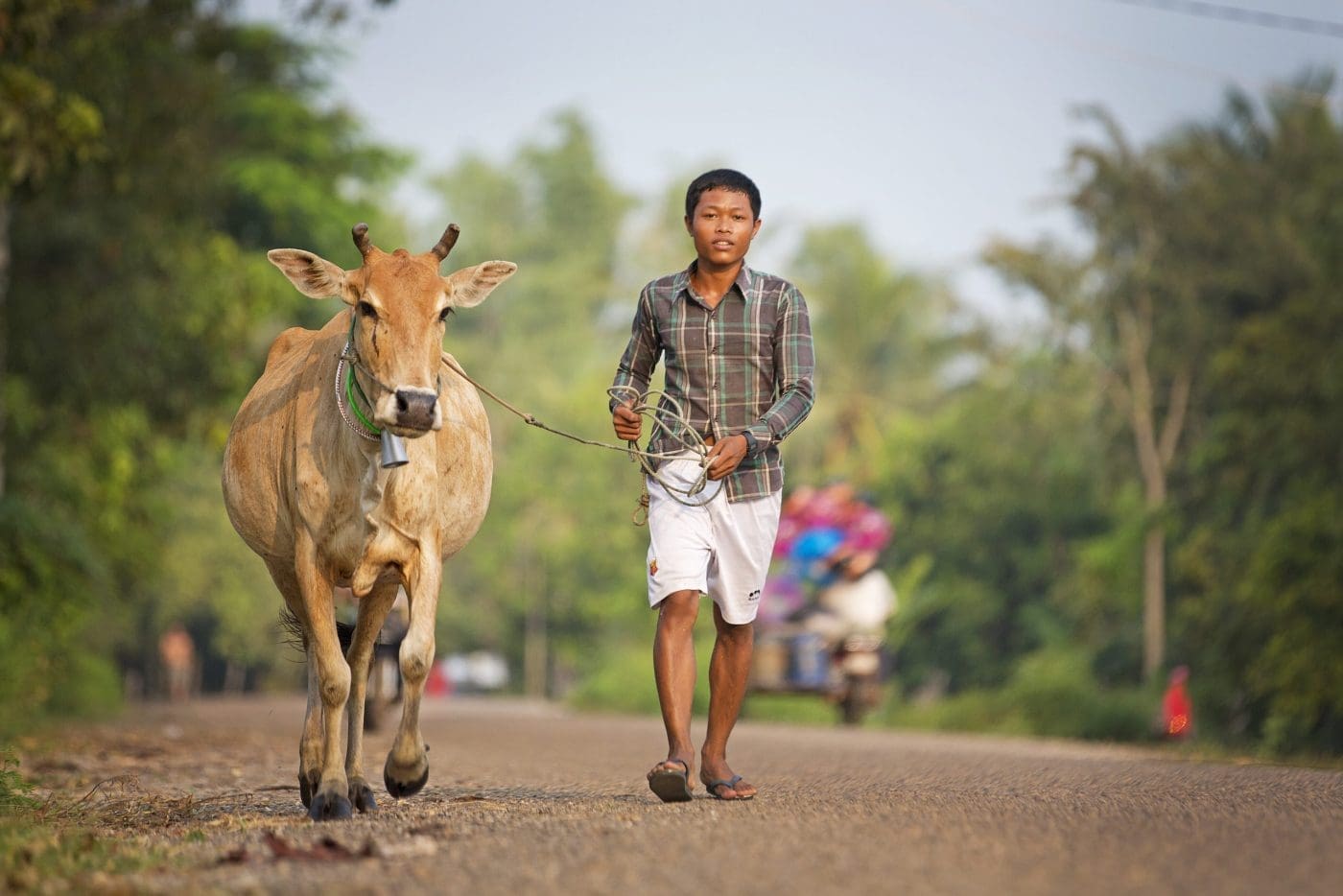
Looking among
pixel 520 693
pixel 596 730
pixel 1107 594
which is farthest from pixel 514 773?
pixel 520 693

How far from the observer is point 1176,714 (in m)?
24.1

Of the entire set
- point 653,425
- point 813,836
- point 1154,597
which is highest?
point 1154,597

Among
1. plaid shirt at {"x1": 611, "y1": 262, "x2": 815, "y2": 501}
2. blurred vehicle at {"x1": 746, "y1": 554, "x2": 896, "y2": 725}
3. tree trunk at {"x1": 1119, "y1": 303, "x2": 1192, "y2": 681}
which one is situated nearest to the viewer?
plaid shirt at {"x1": 611, "y1": 262, "x2": 815, "y2": 501}

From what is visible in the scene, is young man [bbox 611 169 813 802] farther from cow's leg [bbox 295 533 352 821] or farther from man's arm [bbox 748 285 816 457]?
cow's leg [bbox 295 533 352 821]

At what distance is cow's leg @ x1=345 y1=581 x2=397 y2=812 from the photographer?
8.63m

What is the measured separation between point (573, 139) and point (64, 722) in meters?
70.3

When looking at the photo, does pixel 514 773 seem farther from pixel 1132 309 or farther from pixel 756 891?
pixel 1132 309

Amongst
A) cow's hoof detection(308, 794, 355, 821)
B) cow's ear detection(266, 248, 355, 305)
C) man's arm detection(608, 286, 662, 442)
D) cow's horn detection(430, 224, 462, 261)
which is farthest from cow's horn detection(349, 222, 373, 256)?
cow's hoof detection(308, 794, 355, 821)

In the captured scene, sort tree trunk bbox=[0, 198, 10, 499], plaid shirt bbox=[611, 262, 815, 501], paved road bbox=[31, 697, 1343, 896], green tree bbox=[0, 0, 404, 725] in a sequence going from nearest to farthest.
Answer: paved road bbox=[31, 697, 1343, 896], plaid shirt bbox=[611, 262, 815, 501], green tree bbox=[0, 0, 404, 725], tree trunk bbox=[0, 198, 10, 499]

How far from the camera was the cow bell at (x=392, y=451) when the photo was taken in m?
7.77

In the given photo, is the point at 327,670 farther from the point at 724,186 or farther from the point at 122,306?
the point at 122,306

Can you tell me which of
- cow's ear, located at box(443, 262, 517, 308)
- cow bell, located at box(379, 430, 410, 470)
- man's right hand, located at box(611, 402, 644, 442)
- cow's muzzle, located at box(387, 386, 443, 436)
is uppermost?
cow's ear, located at box(443, 262, 517, 308)

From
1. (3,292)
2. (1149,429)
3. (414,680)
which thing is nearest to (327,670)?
(414,680)

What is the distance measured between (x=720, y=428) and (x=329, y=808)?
89.4 inches
